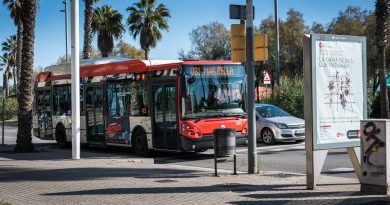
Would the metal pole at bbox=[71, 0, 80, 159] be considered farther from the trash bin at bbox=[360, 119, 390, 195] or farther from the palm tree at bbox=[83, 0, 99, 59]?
the palm tree at bbox=[83, 0, 99, 59]

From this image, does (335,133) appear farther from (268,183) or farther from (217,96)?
(217,96)

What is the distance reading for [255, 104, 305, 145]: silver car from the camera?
19281 millimetres

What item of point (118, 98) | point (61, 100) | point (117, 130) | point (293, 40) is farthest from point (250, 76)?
point (293, 40)

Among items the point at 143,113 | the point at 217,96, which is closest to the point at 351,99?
the point at 217,96

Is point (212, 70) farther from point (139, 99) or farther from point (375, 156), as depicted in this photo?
point (375, 156)

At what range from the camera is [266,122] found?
19812 mm

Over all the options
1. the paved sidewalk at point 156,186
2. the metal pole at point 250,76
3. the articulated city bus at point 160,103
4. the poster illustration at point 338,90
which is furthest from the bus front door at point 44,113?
the poster illustration at point 338,90

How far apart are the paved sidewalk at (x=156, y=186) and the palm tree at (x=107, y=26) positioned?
88.7 feet

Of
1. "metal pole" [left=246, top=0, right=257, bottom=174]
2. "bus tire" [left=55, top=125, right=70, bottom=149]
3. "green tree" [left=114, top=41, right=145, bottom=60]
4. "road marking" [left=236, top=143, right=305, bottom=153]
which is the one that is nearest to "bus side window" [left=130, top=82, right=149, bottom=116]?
"road marking" [left=236, top=143, right=305, bottom=153]

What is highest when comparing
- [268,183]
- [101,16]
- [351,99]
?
[101,16]

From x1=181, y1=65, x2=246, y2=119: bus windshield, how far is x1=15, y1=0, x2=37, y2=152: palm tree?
5780mm

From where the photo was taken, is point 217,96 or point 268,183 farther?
point 217,96

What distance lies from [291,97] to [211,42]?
33.3 meters

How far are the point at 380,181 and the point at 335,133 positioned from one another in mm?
1307
